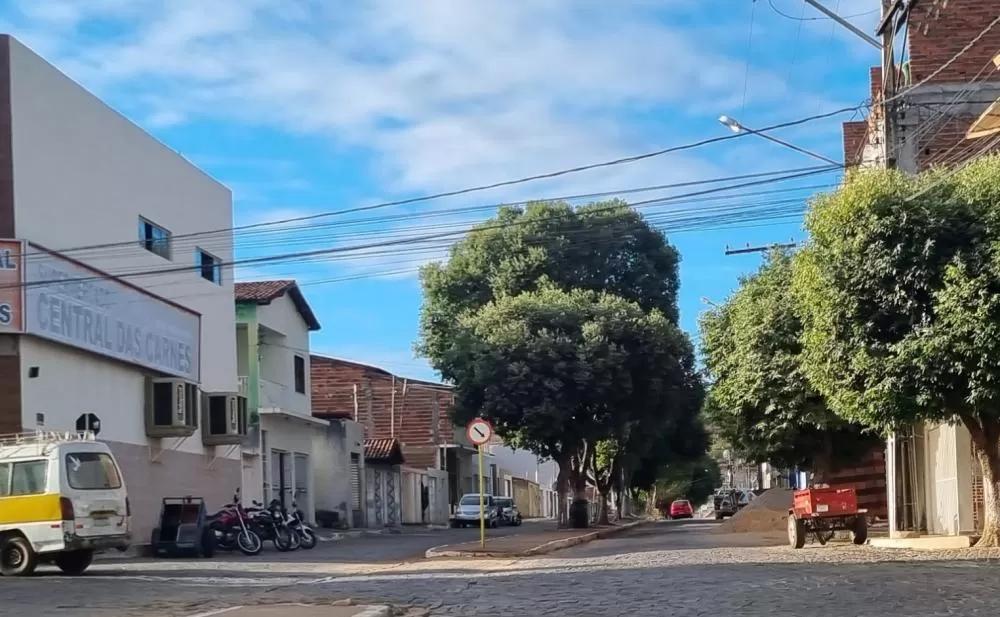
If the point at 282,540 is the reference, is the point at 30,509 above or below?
above

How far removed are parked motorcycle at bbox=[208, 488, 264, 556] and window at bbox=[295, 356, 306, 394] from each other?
15111 mm

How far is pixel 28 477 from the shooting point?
19500 mm

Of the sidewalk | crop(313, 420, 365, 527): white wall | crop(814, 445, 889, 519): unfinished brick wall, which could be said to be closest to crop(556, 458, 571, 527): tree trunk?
crop(313, 420, 365, 527): white wall

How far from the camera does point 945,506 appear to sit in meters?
26.8

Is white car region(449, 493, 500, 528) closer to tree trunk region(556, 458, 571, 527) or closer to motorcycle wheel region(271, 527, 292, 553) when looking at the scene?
tree trunk region(556, 458, 571, 527)

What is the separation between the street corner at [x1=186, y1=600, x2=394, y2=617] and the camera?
12289mm

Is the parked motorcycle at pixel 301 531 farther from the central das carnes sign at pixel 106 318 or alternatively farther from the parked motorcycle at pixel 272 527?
the central das carnes sign at pixel 106 318

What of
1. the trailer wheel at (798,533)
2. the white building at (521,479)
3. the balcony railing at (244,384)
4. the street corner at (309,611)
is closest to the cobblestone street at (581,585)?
the street corner at (309,611)

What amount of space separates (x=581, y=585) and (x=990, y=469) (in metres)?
8.69

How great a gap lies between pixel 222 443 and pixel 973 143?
1929 cm

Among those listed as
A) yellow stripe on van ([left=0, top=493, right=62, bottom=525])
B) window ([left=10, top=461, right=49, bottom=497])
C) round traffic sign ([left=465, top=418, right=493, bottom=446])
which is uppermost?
round traffic sign ([left=465, top=418, right=493, bottom=446])

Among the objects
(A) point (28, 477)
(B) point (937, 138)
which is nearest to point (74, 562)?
(A) point (28, 477)

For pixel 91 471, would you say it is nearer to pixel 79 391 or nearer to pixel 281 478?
pixel 79 391

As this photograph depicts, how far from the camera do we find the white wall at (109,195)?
24.3 m
